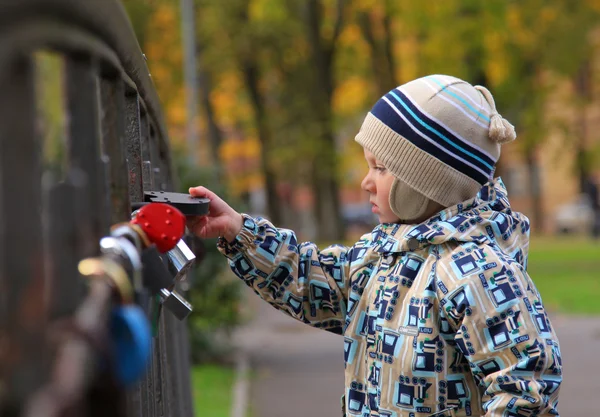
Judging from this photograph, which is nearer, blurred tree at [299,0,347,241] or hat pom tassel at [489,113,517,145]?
hat pom tassel at [489,113,517,145]

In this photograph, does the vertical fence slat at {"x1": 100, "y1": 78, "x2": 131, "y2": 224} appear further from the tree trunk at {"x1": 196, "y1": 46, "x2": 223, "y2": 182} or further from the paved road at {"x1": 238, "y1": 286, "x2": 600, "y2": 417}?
the tree trunk at {"x1": 196, "y1": 46, "x2": 223, "y2": 182}

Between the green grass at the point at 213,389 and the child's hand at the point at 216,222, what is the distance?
12.9ft

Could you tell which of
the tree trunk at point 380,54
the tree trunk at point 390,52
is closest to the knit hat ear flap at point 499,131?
the tree trunk at point 390,52

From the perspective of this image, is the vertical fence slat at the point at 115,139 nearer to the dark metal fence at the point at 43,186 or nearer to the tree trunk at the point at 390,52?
the dark metal fence at the point at 43,186

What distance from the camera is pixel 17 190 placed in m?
0.88

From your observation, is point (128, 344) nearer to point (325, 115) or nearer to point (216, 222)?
point (216, 222)

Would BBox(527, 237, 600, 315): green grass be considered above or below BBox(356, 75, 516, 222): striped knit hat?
above

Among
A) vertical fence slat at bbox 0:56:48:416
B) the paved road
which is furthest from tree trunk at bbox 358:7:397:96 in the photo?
vertical fence slat at bbox 0:56:48:416

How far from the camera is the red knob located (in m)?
1.56

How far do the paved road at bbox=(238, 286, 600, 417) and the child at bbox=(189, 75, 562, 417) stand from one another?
14.8ft

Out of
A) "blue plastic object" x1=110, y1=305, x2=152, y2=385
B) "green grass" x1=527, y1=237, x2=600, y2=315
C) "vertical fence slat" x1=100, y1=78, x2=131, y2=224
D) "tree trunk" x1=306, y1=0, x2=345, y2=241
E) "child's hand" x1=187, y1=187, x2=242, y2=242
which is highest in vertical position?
"tree trunk" x1=306, y1=0, x2=345, y2=241

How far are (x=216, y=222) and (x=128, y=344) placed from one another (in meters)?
1.46

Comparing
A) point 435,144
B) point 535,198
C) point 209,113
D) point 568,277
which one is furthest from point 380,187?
point 535,198

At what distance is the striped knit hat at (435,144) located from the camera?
2445mm
